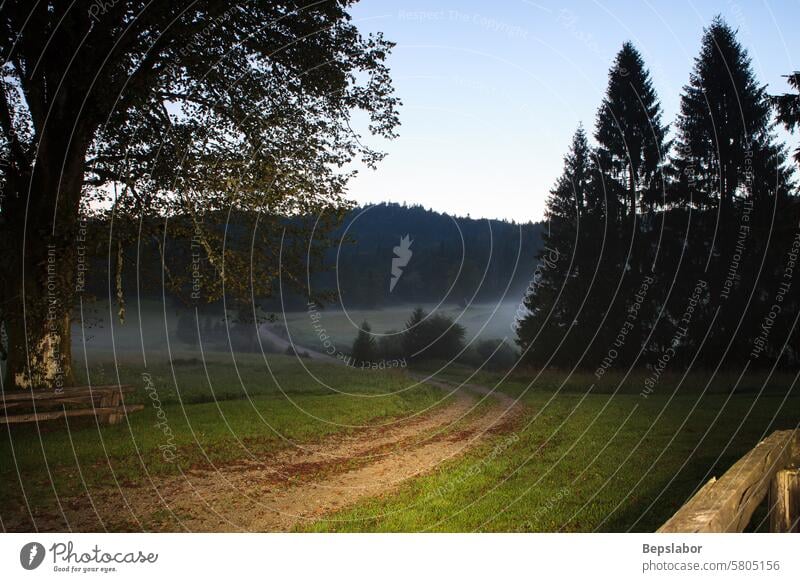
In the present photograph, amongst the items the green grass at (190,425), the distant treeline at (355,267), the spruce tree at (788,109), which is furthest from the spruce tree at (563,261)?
the spruce tree at (788,109)

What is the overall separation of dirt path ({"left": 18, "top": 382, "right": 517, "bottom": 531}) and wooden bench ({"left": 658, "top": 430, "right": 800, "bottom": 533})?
5109mm

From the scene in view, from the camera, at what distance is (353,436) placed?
1355 centimetres

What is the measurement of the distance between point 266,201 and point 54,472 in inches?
283

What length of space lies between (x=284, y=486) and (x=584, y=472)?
512cm

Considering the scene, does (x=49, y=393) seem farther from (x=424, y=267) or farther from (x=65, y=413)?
(x=424, y=267)

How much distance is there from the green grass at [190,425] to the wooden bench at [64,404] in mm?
352

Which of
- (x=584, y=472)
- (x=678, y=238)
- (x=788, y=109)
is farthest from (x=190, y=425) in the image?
(x=678, y=238)

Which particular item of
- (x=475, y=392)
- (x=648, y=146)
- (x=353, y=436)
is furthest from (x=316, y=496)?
(x=648, y=146)

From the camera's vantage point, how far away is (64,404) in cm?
1338

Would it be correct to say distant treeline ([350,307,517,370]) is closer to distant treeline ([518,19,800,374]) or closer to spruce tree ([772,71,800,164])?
distant treeline ([518,19,800,374])

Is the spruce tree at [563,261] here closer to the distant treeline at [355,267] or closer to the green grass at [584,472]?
the distant treeline at [355,267]

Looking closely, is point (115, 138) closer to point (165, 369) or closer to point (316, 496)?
point (316, 496)

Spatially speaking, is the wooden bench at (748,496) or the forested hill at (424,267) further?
the forested hill at (424,267)

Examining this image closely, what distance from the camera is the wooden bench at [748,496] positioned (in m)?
4.18
